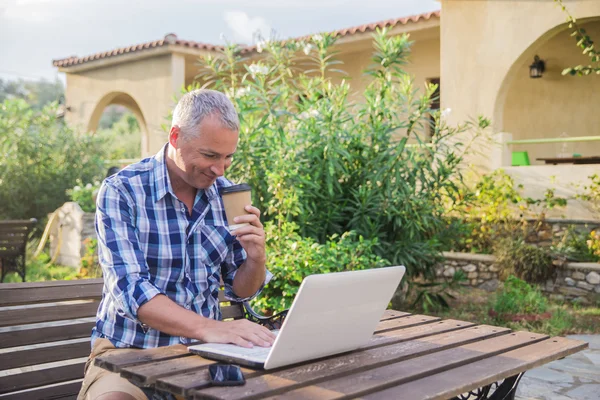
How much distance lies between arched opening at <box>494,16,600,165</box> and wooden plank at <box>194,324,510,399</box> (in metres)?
8.71

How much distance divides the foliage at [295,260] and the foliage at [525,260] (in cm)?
302

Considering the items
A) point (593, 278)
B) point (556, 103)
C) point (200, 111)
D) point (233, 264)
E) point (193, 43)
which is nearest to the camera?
point (200, 111)

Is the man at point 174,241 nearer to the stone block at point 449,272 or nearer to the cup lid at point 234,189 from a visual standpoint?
the cup lid at point 234,189

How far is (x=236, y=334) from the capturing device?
6.72 ft

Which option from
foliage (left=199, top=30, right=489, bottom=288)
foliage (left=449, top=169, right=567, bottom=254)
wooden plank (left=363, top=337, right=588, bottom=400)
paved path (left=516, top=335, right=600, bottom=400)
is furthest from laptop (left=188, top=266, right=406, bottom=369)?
foliage (left=449, top=169, right=567, bottom=254)

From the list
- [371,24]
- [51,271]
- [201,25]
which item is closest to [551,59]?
[371,24]

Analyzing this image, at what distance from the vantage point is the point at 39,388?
2.62m

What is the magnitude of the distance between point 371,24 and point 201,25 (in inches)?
6764

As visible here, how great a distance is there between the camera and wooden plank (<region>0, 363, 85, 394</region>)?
248 centimetres

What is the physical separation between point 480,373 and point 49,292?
1.69 meters

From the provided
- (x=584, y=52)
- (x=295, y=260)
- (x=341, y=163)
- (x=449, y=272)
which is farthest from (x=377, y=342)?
(x=584, y=52)

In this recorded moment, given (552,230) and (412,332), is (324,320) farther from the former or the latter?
(552,230)

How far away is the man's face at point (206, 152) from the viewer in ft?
7.64

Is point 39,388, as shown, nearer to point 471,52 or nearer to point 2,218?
point 471,52
